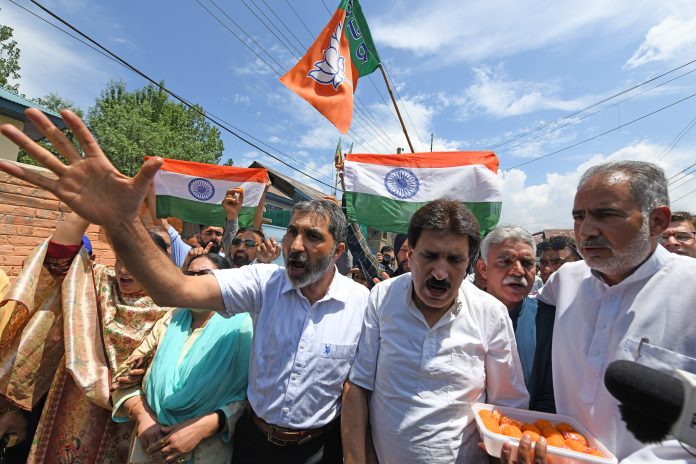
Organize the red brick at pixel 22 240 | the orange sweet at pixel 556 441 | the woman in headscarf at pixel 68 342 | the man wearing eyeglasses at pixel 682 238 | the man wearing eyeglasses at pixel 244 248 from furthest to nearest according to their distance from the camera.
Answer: the red brick at pixel 22 240 < the man wearing eyeglasses at pixel 244 248 < the man wearing eyeglasses at pixel 682 238 < the woman in headscarf at pixel 68 342 < the orange sweet at pixel 556 441

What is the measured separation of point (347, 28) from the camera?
5602 mm

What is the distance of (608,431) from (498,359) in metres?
0.49

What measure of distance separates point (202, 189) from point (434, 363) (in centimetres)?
609

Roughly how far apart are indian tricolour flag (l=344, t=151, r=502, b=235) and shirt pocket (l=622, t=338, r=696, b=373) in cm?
341

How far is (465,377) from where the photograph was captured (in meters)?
1.77

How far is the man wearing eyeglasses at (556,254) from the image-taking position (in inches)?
152

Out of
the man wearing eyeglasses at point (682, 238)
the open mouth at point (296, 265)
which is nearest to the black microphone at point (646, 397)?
the open mouth at point (296, 265)

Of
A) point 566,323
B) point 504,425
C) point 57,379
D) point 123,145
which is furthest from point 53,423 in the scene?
point 123,145

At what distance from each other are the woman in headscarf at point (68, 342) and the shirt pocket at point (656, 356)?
2643 mm

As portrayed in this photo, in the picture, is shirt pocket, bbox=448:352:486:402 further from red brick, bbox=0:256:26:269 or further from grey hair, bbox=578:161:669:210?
red brick, bbox=0:256:26:269

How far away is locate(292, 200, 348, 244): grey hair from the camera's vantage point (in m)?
2.18

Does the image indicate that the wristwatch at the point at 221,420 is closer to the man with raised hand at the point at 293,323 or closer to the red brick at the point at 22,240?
the man with raised hand at the point at 293,323

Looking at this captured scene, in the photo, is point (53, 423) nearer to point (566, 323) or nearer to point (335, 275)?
point (335, 275)

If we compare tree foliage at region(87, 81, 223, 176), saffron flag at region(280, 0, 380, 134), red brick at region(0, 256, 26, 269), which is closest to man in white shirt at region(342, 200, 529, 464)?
saffron flag at region(280, 0, 380, 134)
